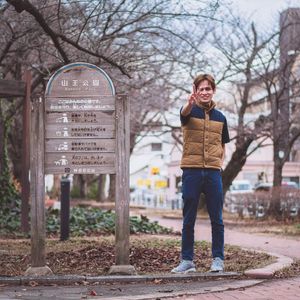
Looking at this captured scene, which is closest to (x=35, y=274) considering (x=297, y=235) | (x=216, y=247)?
(x=216, y=247)

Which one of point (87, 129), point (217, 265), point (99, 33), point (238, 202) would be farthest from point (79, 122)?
point (238, 202)

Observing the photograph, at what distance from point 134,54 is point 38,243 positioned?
26.5 feet

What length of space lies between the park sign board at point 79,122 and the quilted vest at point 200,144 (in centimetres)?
84

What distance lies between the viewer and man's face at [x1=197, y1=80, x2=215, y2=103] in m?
7.07

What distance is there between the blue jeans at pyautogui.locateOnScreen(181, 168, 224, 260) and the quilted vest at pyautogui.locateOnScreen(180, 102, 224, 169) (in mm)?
82

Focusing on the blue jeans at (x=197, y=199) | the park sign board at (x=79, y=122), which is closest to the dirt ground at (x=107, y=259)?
the blue jeans at (x=197, y=199)

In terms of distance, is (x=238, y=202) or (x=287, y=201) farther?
(x=238, y=202)

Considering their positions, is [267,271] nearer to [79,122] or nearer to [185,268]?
[185,268]

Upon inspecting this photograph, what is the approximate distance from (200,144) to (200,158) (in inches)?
6.2

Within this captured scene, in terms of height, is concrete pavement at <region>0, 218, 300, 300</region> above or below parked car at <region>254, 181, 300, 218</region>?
below

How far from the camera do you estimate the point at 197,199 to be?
716cm

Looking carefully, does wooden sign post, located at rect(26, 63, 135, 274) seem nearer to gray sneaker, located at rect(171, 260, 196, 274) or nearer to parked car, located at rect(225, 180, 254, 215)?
gray sneaker, located at rect(171, 260, 196, 274)

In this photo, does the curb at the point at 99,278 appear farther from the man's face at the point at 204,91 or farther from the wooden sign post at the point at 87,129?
the man's face at the point at 204,91

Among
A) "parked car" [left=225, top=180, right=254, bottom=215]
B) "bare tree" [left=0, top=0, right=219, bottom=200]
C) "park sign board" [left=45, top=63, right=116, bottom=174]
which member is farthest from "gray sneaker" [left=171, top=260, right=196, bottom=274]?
"parked car" [left=225, top=180, right=254, bottom=215]
